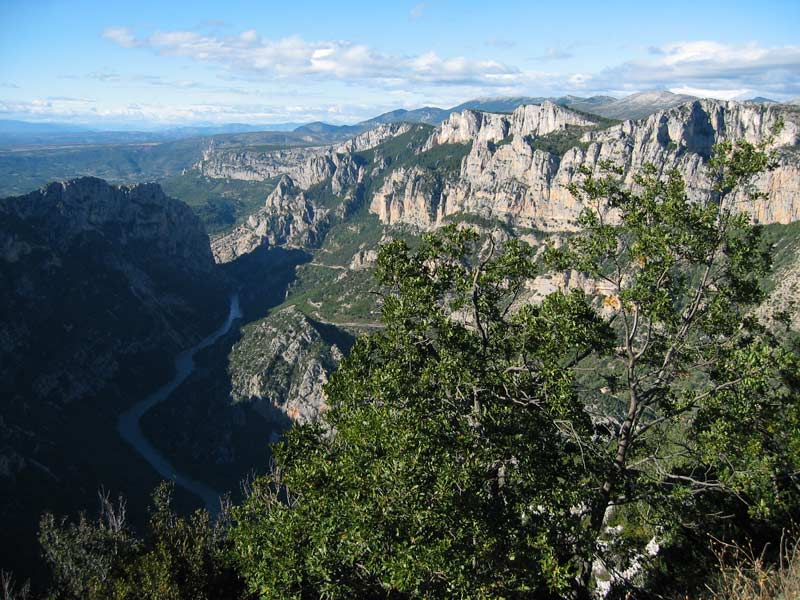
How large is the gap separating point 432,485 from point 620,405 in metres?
121

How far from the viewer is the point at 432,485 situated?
16281mm

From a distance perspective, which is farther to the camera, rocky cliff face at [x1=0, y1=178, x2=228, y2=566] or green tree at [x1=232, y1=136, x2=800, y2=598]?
rocky cliff face at [x1=0, y1=178, x2=228, y2=566]

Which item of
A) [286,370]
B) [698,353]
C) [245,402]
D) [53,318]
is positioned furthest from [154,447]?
[698,353]

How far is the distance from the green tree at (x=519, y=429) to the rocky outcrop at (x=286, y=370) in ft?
466

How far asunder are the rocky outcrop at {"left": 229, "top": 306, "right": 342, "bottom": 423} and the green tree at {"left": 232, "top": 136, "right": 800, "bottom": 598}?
142 m

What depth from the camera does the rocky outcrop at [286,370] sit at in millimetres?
168625

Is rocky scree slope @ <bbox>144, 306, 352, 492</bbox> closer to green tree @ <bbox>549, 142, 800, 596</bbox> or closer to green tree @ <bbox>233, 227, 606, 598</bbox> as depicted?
green tree @ <bbox>233, 227, 606, 598</bbox>

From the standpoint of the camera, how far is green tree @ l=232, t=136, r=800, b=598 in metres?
16.0

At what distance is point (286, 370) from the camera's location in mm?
177875

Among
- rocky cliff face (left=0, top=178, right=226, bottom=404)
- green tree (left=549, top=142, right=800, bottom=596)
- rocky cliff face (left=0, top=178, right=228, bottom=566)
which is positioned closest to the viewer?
green tree (left=549, top=142, right=800, bottom=596)

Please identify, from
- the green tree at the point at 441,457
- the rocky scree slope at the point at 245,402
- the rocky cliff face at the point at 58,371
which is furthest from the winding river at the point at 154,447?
the green tree at the point at 441,457

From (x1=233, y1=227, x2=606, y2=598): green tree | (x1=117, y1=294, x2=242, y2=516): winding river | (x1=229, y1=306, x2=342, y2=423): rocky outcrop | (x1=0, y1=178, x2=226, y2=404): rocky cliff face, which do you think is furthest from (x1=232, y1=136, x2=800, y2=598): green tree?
(x1=0, y1=178, x2=226, y2=404): rocky cliff face

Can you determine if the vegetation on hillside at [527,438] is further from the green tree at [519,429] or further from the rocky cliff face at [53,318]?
the rocky cliff face at [53,318]

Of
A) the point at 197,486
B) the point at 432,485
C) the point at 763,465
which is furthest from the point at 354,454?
the point at 197,486
